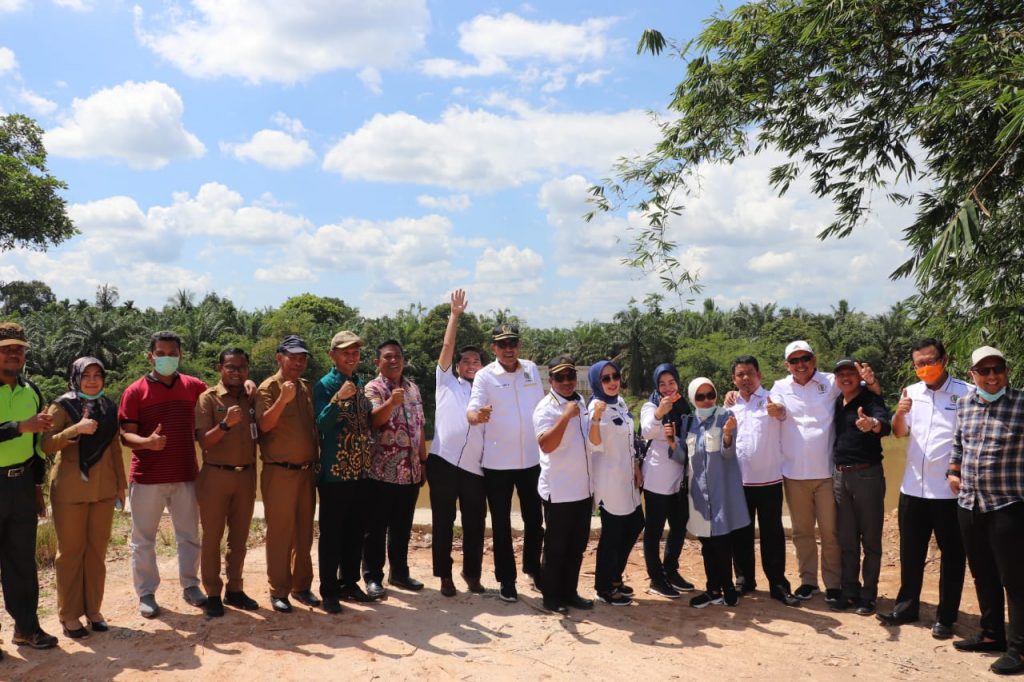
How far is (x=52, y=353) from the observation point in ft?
85.9

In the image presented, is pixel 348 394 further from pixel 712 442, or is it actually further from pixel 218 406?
pixel 712 442

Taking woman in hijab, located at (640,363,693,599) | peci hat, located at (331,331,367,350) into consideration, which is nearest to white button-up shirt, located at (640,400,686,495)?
woman in hijab, located at (640,363,693,599)

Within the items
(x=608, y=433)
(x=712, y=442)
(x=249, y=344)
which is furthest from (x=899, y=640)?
(x=249, y=344)

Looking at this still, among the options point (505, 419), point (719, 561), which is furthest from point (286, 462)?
point (719, 561)

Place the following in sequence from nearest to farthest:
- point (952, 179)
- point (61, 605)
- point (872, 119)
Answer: point (61, 605)
point (952, 179)
point (872, 119)

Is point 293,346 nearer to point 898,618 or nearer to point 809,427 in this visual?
point 809,427

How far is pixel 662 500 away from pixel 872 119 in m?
3.62

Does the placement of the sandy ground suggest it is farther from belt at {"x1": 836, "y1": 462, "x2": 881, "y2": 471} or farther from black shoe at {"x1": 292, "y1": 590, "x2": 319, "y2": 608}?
belt at {"x1": 836, "y1": 462, "x2": 881, "y2": 471}

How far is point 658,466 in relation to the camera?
200 inches

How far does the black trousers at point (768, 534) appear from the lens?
5.07m

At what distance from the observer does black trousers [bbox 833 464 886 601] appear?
4.76 metres

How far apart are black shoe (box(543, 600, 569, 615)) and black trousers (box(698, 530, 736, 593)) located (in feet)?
3.23

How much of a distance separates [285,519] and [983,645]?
13.4 ft

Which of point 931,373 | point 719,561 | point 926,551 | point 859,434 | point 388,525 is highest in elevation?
point 931,373
